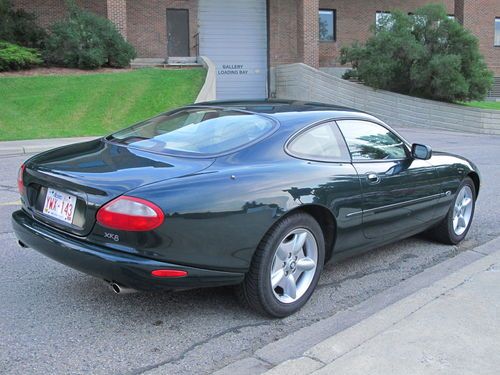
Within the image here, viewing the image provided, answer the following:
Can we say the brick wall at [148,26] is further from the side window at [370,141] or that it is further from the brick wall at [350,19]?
the side window at [370,141]

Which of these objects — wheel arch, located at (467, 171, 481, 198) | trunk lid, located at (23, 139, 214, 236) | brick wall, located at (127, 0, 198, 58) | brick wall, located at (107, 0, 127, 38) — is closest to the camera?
trunk lid, located at (23, 139, 214, 236)

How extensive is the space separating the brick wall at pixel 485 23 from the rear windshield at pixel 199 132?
31145 mm

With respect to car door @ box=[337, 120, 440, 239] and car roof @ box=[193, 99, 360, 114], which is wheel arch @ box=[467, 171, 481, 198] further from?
car roof @ box=[193, 99, 360, 114]

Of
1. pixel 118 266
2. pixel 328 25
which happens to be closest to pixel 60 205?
pixel 118 266

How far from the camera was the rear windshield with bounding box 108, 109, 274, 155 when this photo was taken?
A: 393 cm

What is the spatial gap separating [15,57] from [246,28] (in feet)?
44.0

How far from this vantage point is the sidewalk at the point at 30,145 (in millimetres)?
12852

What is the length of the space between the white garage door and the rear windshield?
2391cm

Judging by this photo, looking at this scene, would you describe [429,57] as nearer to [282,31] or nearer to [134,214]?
[282,31]

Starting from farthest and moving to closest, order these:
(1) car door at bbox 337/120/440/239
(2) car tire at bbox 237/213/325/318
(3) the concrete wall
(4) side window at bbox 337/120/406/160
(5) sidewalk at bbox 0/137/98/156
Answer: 1. (3) the concrete wall
2. (5) sidewalk at bbox 0/137/98/156
3. (4) side window at bbox 337/120/406/160
4. (1) car door at bbox 337/120/440/239
5. (2) car tire at bbox 237/213/325/318

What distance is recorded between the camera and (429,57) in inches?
868

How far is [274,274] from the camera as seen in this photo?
12.3 ft

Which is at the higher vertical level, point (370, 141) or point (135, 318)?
point (370, 141)

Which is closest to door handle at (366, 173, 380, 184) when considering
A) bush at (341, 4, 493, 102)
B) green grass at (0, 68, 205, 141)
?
green grass at (0, 68, 205, 141)
